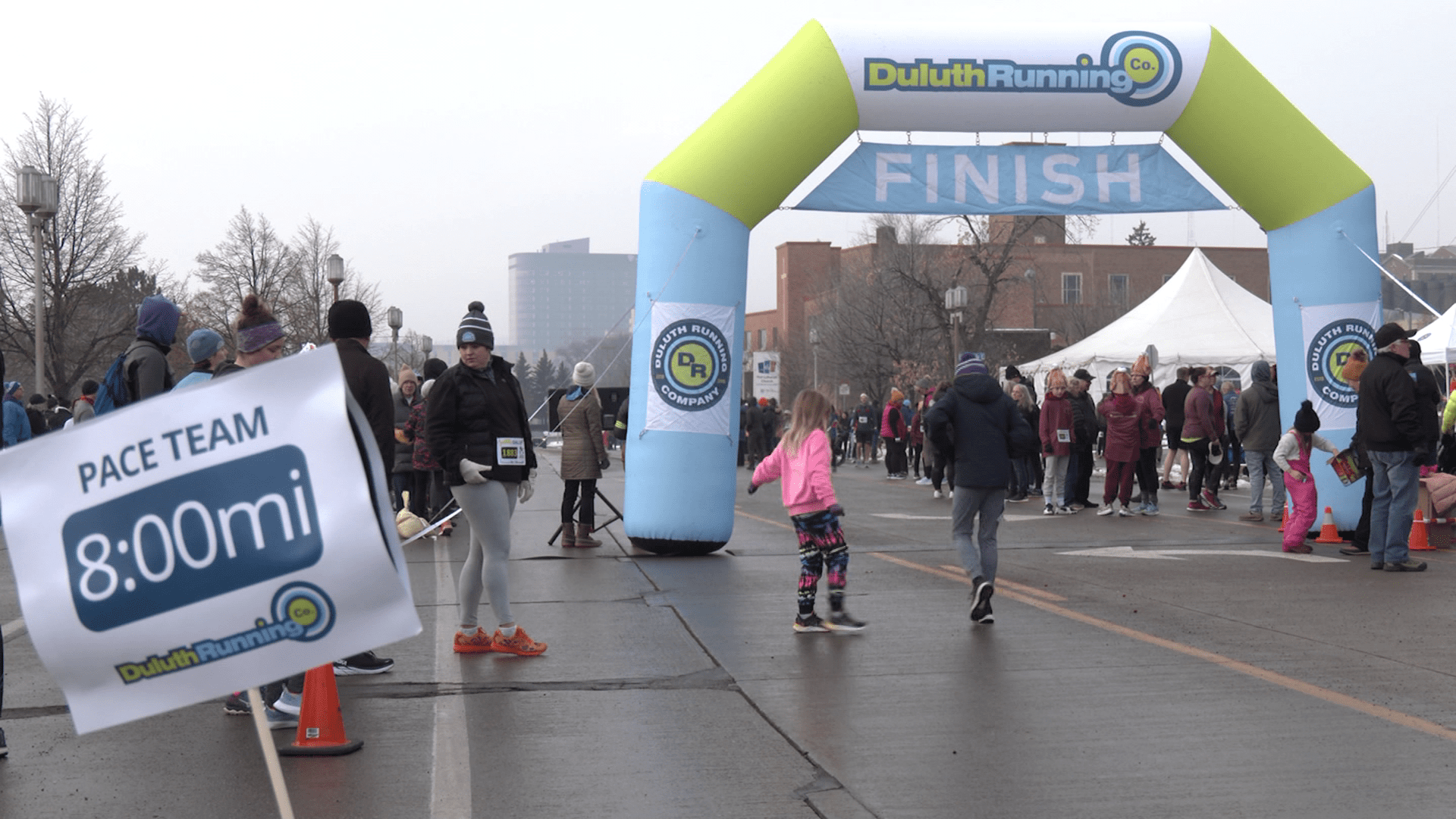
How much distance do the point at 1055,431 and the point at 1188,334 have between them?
15.8 metres

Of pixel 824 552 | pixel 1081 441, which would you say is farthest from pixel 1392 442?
pixel 1081 441

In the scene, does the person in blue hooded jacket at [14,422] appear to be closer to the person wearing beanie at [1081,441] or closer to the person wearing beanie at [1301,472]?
the person wearing beanie at [1301,472]

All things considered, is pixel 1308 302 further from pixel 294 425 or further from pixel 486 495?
pixel 294 425

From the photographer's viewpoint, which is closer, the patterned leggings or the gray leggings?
the gray leggings

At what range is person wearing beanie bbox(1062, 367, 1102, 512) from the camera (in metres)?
18.0

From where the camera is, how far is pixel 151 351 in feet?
21.7

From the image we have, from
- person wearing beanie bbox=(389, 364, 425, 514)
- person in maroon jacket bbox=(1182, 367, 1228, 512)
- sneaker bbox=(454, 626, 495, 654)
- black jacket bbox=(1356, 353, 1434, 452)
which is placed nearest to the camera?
sneaker bbox=(454, 626, 495, 654)

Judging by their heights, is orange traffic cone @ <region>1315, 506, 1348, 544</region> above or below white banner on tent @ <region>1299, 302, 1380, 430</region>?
below

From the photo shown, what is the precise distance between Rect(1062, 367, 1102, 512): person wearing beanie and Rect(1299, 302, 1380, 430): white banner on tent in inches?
174

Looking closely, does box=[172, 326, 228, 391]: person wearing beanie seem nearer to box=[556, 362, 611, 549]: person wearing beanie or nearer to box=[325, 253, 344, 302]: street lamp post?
box=[556, 362, 611, 549]: person wearing beanie

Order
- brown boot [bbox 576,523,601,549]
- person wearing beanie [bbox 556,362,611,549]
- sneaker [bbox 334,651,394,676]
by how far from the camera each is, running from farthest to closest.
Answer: brown boot [bbox 576,523,601,549] → person wearing beanie [bbox 556,362,611,549] → sneaker [bbox 334,651,394,676]

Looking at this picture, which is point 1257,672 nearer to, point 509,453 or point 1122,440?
point 509,453

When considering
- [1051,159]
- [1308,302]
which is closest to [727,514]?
[1051,159]

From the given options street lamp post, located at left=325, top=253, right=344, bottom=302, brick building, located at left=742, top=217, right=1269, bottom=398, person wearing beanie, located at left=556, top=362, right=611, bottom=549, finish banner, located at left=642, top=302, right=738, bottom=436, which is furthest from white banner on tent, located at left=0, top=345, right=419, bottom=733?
brick building, located at left=742, top=217, right=1269, bottom=398
